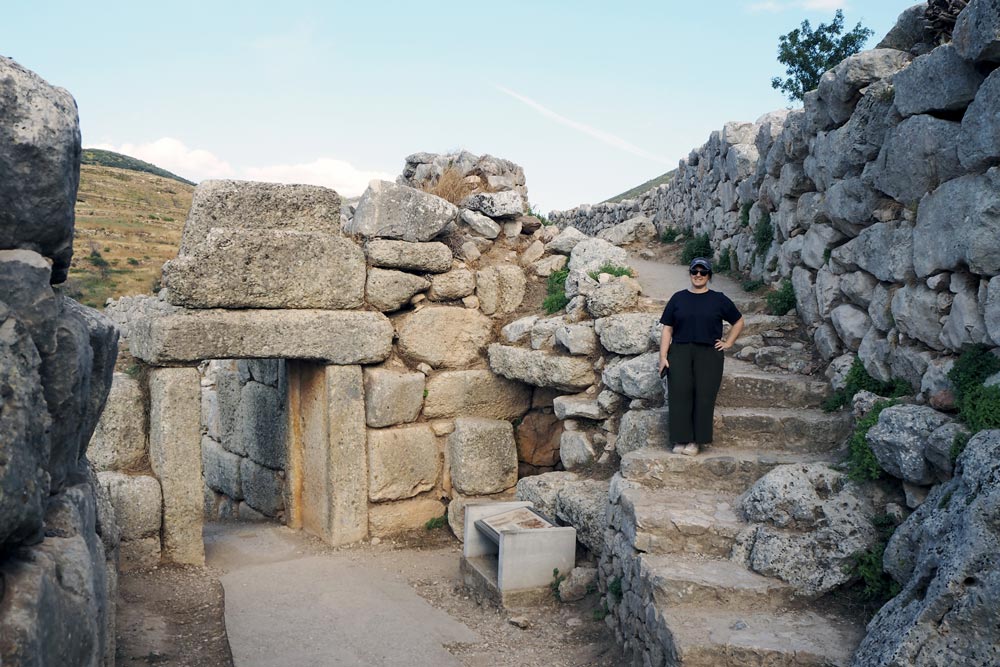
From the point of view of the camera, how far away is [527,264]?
29.7 feet

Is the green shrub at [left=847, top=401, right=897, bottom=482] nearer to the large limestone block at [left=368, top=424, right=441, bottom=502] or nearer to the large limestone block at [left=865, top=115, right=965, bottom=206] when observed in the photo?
the large limestone block at [left=865, top=115, right=965, bottom=206]

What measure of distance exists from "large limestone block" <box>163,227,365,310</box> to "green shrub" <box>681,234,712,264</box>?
4075 millimetres

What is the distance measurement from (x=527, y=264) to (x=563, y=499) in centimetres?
314

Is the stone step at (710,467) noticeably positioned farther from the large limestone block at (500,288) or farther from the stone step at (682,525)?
the large limestone block at (500,288)

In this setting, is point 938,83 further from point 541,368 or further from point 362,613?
point 362,613

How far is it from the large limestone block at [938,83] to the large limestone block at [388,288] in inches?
178

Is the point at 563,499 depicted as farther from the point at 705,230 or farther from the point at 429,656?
the point at 705,230

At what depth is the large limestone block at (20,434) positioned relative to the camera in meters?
2.19

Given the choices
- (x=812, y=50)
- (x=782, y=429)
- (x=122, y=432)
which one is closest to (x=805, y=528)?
(x=782, y=429)

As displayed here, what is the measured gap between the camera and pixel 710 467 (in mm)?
5617

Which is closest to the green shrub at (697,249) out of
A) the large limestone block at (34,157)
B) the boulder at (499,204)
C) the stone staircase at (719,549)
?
the boulder at (499,204)

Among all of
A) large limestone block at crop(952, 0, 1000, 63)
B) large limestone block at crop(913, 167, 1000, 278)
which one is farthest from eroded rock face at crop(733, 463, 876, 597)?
large limestone block at crop(952, 0, 1000, 63)

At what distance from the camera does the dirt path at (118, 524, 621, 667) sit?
5484 mm

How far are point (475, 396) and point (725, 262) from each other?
119 inches
